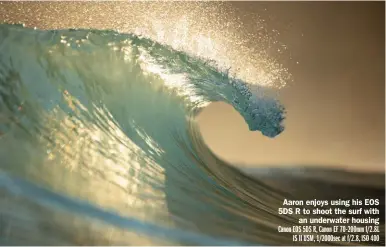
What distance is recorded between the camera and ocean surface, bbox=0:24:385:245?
3.89 ft

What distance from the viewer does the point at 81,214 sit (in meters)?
1.18

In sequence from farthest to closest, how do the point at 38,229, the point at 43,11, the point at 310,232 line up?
the point at 43,11 → the point at 310,232 → the point at 38,229

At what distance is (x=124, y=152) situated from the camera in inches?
52.3

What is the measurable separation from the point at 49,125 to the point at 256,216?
80cm

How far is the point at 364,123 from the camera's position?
4.55ft

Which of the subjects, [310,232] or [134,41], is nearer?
[310,232]

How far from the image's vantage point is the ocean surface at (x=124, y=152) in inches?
46.7

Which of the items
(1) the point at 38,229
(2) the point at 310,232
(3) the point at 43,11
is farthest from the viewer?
(3) the point at 43,11

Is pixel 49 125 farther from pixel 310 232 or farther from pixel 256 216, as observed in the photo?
pixel 310 232

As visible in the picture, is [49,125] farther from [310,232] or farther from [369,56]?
[369,56]

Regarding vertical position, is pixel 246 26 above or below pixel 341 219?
above

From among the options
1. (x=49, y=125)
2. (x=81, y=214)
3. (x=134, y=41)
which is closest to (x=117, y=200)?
(x=81, y=214)

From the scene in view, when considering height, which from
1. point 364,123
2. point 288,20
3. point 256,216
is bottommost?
point 256,216

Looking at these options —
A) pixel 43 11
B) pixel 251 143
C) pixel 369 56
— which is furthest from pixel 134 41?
pixel 369 56
